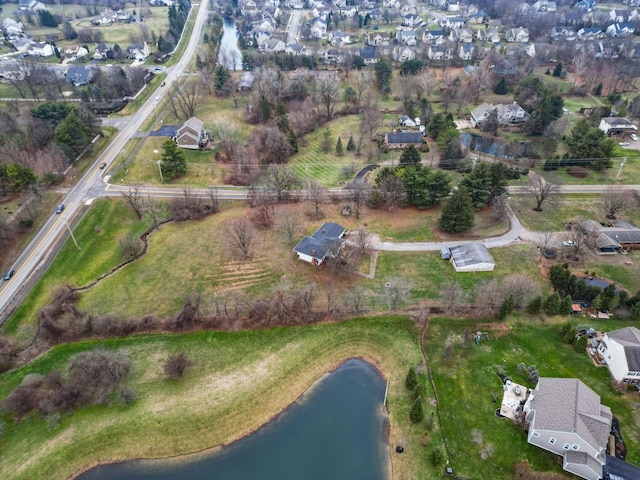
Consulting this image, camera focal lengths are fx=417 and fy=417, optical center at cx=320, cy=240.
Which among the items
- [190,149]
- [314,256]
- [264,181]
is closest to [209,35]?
[190,149]

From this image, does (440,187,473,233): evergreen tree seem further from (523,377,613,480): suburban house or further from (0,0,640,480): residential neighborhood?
(523,377,613,480): suburban house

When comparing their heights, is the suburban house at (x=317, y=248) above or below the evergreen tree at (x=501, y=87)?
below

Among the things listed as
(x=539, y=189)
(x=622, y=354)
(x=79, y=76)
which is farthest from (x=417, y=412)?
(x=79, y=76)

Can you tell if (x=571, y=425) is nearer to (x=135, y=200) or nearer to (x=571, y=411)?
(x=571, y=411)

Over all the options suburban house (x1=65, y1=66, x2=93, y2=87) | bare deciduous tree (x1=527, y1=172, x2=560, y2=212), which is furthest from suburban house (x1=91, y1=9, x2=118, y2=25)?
bare deciduous tree (x1=527, y1=172, x2=560, y2=212)

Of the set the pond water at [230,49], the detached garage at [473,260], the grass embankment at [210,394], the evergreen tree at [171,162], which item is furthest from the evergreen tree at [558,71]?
the evergreen tree at [171,162]

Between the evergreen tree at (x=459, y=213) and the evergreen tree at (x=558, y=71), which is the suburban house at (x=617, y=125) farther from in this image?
the evergreen tree at (x=459, y=213)
